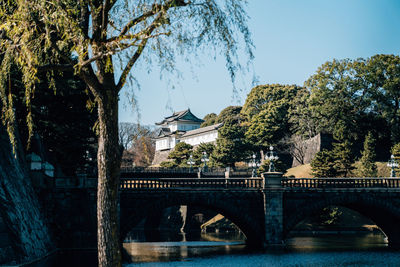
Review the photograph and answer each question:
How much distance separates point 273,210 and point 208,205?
477cm

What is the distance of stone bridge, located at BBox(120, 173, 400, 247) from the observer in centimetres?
3434

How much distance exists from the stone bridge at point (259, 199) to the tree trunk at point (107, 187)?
25.0 meters

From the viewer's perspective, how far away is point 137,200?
34188 mm

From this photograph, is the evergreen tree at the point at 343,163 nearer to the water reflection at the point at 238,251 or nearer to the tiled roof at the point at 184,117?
the water reflection at the point at 238,251

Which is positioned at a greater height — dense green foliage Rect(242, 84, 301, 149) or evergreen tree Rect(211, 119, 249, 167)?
dense green foliage Rect(242, 84, 301, 149)

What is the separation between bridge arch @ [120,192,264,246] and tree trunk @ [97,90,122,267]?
82.2ft

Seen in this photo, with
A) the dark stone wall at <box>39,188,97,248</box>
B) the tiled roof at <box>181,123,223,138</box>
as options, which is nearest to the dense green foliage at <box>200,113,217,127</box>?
the tiled roof at <box>181,123,223,138</box>

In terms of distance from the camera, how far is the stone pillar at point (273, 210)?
35312 mm

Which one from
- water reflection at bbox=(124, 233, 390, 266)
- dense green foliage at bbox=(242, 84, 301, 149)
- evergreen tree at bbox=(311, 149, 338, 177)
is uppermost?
dense green foliage at bbox=(242, 84, 301, 149)

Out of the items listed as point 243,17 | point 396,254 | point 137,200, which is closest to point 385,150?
point 396,254

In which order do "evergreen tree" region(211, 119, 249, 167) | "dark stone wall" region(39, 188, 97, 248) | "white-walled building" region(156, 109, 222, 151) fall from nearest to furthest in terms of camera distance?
1. "dark stone wall" region(39, 188, 97, 248)
2. "evergreen tree" region(211, 119, 249, 167)
3. "white-walled building" region(156, 109, 222, 151)

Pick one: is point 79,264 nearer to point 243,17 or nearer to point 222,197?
point 222,197

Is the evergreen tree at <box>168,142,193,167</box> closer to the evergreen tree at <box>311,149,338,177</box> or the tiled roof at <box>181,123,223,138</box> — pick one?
the tiled roof at <box>181,123,223,138</box>

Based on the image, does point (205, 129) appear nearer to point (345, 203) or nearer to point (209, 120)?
point (209, 120)
